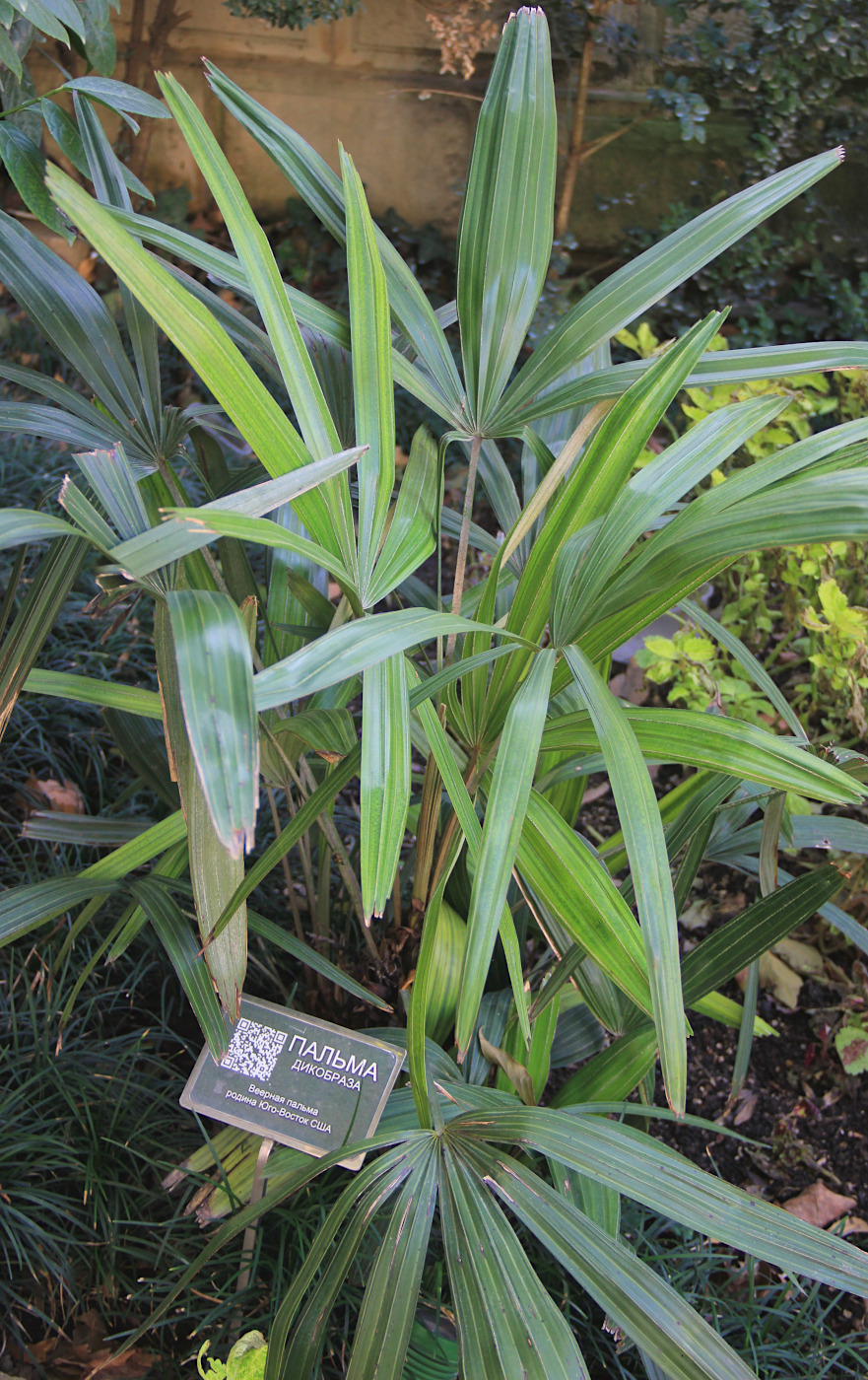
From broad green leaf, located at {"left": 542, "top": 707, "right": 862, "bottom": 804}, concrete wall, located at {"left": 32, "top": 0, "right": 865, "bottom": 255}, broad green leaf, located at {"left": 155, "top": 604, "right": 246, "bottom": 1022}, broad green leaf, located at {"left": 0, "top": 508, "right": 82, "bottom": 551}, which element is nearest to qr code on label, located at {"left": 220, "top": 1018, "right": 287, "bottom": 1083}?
broad green leaf, located at {"left": 155, "top": 604, "right": 246, "bottom": 1022}

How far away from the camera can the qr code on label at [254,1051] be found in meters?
0.89

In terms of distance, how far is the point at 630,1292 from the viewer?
660mm

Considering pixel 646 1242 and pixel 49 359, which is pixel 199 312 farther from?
pixel 49 359

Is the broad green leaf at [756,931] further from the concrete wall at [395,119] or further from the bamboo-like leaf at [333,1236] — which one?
the concrete wall at [395,119]

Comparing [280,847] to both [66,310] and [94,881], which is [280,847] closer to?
[94,881]

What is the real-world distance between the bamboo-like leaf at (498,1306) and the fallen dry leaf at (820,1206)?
69cm

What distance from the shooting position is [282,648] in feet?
3.46

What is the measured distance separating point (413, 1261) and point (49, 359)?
7.56ft

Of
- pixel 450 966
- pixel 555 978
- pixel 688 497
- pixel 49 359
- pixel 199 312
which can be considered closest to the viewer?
pixel 199 312

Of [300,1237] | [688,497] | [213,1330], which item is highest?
[688,497]

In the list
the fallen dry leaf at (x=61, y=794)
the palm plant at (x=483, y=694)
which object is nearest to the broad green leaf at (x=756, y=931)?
the palm plant at (x=483, y=694)

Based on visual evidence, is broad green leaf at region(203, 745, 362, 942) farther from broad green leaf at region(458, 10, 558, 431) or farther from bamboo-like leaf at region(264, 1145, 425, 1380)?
broad green leaf at region(458, 10, 558, 431)

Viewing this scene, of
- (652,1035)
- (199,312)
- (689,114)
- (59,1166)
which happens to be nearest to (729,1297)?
(652,1035)

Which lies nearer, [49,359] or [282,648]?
[282,648]
